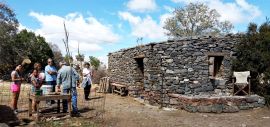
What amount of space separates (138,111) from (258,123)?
3492mm

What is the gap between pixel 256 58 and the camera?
1126 centimetres

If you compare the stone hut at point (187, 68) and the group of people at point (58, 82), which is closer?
the group of people at point (58, 82)

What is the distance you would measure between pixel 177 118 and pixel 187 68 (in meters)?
2.53

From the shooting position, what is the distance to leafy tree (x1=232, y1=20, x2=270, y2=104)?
11070 millimetres

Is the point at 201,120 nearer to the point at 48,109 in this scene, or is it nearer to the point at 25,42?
the point at 48,109

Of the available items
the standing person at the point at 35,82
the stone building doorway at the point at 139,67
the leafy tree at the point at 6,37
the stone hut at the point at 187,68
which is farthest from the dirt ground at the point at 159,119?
the leafy tree at the point at 6,37

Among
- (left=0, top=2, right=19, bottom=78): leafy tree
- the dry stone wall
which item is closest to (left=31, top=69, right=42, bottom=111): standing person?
the dry stone wall

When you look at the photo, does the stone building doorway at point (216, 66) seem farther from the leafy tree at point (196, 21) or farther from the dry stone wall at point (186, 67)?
the leafy tree at point (196, 21)

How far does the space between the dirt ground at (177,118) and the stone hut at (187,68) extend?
1.05 m

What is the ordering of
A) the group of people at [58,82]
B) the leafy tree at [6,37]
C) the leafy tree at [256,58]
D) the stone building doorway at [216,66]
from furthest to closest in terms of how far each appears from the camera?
the leafy tree at [6,37] → the stone building doorway at [216,66] → the leafy tree at [256,58] → the group of people at [58,82]

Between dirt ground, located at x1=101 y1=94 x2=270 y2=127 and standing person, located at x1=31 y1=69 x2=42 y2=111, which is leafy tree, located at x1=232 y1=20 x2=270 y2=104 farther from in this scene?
standing person, located at x1=31 y1=69 x2=42 y2=111

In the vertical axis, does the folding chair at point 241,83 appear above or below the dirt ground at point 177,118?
above

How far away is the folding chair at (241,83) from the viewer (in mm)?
11109

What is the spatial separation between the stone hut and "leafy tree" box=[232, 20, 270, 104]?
32 cm
